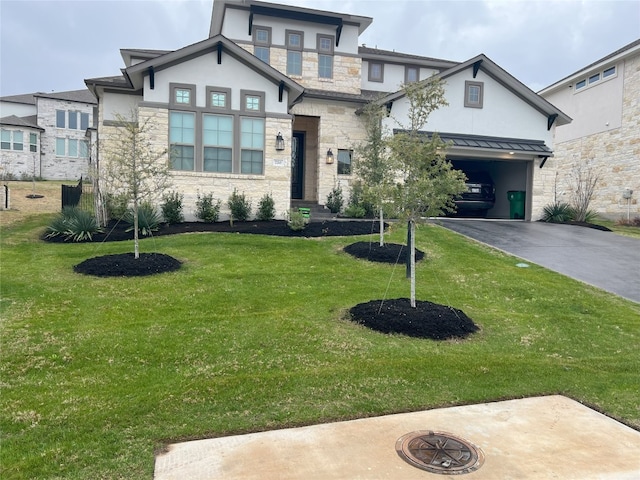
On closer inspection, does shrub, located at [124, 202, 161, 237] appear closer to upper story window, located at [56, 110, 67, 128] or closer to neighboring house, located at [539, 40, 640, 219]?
neighboring house, located at [539, 40, 640, 219]

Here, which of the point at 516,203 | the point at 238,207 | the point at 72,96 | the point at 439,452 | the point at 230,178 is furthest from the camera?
the point at 72,96

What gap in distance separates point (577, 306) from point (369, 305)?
3.73m

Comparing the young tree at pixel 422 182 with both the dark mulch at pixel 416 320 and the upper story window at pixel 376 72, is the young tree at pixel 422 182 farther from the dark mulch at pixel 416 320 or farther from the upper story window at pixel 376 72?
the upper story window at pixel 376 72

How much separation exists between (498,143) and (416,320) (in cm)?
1469

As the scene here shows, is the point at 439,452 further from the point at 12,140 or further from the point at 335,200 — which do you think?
the point at 12,140

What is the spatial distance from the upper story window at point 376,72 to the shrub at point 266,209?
9305mm

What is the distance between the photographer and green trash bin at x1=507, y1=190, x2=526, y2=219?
20.3 metres

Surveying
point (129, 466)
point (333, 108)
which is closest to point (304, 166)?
point (333, 108)

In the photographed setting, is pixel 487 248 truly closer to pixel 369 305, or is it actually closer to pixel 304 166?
pixel 369 305

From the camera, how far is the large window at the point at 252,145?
16.0 meters

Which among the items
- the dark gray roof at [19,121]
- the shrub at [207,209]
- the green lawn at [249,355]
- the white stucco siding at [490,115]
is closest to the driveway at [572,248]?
the green lawn at [249,355]

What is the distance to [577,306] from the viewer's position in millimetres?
7965

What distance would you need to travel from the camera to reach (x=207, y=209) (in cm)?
1527

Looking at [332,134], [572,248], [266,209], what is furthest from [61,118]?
[572,248]
